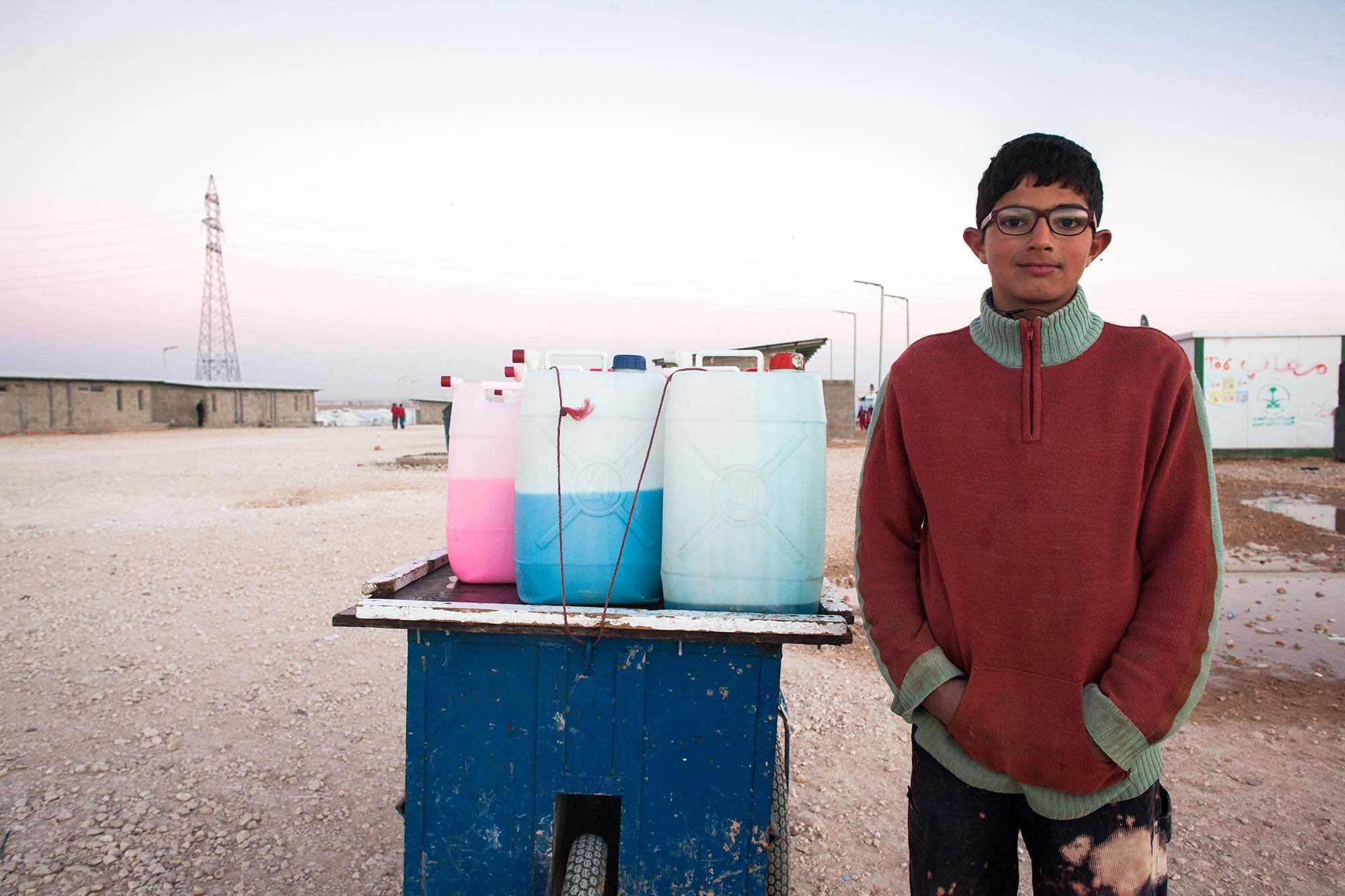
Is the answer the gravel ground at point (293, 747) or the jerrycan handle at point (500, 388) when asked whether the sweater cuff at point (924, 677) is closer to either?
the jerrycan handle at point (500, 388)

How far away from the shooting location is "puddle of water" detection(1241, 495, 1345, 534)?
342 inches

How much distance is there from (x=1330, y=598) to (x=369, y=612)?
6868 mm

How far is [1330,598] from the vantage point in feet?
18.4

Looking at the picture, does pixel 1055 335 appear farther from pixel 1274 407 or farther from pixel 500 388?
pixel 1274 407

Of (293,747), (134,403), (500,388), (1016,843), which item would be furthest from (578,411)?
(134,403)

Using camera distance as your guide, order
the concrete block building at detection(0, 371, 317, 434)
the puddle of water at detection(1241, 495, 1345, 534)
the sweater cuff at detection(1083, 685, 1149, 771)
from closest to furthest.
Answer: the sweater cuff at detection(1083, 685, 1149, 771)
the puddle of water at detection(1241, 495, 1345, 534)
the concrete block building at detection(0, 371, 317, 434)

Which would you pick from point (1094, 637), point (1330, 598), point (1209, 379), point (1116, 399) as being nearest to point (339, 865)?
point (1094, 637)

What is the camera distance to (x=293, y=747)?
3346 millimetres

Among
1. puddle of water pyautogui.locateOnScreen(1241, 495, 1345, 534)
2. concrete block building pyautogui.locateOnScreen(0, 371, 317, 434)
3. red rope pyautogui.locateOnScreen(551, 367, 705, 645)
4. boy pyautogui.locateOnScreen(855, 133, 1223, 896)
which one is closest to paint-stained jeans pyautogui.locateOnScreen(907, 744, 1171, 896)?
boy pyautogui.locateOnScreen(855, 133, 1223, 896)

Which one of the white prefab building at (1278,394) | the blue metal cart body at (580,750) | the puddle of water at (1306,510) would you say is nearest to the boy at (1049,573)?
the blue metal cart body at (580,750)

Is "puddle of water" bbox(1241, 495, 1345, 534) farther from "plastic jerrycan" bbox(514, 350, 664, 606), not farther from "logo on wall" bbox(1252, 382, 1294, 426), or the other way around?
"plastic jerrycan" bbox(514, 350, 664, 606)

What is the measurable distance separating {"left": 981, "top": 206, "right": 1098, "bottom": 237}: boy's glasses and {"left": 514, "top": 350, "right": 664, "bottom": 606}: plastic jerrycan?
2.81 ft

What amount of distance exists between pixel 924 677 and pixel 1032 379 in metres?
0.58

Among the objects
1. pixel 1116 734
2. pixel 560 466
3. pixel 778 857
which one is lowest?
pixel 778 857
